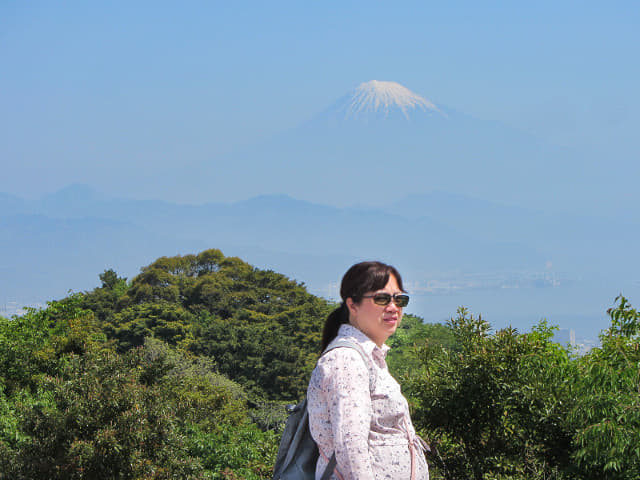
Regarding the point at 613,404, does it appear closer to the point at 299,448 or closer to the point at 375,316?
the point at 375,316

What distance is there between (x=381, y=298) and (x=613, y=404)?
5038 millimetres

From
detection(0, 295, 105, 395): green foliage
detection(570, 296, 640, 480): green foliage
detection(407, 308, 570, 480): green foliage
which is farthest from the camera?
detection(0, 295, 105, 395): green foliage

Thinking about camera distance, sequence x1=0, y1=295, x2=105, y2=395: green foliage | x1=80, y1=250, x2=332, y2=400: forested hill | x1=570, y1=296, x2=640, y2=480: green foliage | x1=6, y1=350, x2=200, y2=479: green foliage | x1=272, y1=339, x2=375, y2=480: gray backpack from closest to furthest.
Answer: x1=272, y1=339, x2=375, y2=480: gray backpack, x1=6, y1=350, x2=200, y2=479: green foliage, x1=570, y1=296, x2=640, y2=480: green foliage, x1=0, y1=295, x2=105, y2=395: green foliage, x1=80, y1=250, x2=332, y2=400: forested hill

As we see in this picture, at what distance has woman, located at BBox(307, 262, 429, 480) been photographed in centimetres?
225

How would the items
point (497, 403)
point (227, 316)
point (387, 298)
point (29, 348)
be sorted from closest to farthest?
point (387, 298) < point (497, 403) < point (29, 348) < point (227, 316)

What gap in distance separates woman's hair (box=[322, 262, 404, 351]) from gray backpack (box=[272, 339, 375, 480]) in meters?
0.23

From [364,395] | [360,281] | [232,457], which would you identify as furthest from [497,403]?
[364,395]

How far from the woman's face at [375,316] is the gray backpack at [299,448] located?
166 millimetres

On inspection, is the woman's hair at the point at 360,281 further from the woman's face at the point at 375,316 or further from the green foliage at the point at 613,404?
the green foliage at the point at 613,404

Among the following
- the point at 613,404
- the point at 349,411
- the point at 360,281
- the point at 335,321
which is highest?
the point at 360,281

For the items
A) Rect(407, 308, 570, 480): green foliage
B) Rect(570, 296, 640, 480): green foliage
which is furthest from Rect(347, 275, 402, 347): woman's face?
Rect(407, 308, 570, 480): green foliage

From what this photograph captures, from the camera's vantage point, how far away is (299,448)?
2.49 metres

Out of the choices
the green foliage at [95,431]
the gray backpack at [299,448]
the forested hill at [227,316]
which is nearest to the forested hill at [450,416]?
the green foliage at [95,431]

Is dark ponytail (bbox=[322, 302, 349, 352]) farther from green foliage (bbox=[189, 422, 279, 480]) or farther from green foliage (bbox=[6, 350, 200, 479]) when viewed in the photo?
green foliage (bbox=[189, 422, 279, 480])
